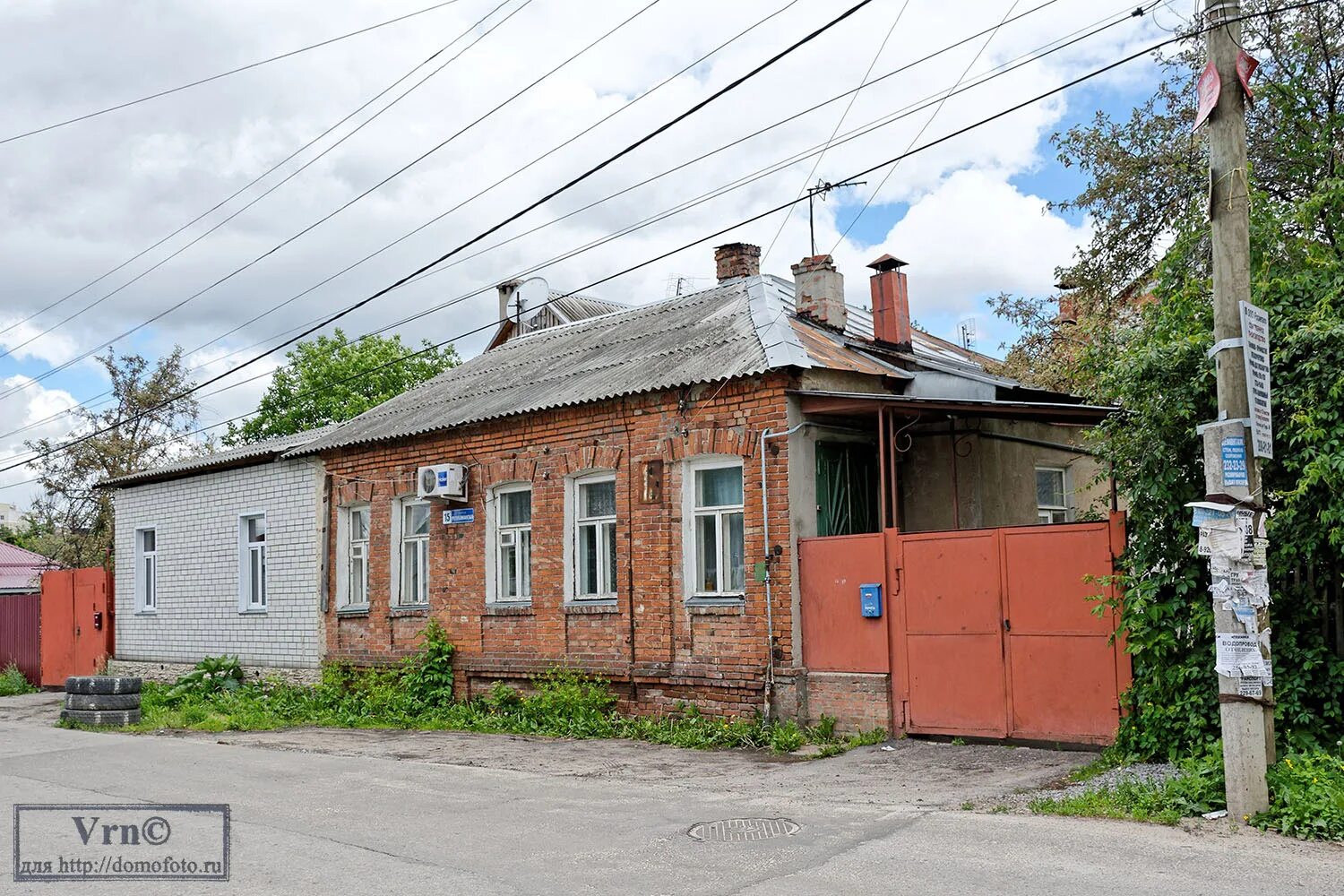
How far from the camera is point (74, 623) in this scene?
23938 mm

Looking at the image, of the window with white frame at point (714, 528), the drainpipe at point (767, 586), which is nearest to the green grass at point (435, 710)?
the drainpipe at point (767, 586)

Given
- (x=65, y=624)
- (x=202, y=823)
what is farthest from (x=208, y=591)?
(x=202, y=823)

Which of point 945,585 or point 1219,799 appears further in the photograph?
point 945,585

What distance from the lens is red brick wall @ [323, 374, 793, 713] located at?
12711mm

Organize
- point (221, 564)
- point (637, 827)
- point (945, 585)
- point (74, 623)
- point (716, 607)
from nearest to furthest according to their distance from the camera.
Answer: point (637, 827) → point (945, 585) → point (716, 607) → point (221, 564) → point (74, 623)

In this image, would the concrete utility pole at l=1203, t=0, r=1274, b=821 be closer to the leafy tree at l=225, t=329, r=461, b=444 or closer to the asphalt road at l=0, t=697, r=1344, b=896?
the asphalt road at l=0, t=697, r=1344, b=896

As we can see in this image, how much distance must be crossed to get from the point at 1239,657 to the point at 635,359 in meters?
9.18

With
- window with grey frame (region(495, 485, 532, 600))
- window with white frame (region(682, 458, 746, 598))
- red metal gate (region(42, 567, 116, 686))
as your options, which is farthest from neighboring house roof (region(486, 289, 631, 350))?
window with white frame (region(682, 458, 746, 598))

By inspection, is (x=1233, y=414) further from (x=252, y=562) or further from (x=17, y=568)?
(x=17, y=568)

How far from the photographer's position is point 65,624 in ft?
79.4

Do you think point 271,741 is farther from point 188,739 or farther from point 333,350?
point 333,350

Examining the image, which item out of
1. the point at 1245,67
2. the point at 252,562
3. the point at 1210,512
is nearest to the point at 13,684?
the point at 252,562

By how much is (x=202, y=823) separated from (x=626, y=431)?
22.5 ft

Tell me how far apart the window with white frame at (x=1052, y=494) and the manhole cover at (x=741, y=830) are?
8.41 metres
